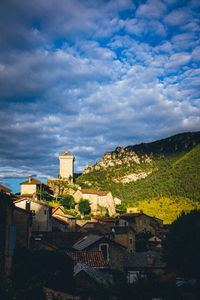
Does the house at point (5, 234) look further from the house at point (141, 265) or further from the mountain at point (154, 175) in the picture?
the mountain at point (154, 175)

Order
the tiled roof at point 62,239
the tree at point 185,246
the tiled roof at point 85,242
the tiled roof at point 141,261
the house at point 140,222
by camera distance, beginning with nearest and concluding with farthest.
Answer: the tree at point 185,246, the tiled roof at point 85,242, the tiled roof at point 141,261, the tiled roof at point 62,239, the house at point 140,222

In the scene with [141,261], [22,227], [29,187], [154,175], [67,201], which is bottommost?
[141,261]

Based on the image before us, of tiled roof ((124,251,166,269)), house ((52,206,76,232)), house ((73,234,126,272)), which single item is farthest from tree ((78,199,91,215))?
house ((73,234,126,272))

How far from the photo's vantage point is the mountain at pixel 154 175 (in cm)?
11864

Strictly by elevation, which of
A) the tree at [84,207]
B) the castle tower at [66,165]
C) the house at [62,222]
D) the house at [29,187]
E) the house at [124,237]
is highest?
the castle tower at [66,165]

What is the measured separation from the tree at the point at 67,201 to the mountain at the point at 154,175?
98.5 ft

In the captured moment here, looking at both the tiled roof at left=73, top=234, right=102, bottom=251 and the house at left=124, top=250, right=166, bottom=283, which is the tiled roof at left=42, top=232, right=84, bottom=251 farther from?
the house at left=124, top=250, right=166, bottom=283

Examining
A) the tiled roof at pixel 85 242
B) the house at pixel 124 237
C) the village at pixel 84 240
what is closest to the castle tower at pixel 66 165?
the village at pixel 84 240

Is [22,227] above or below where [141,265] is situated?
above

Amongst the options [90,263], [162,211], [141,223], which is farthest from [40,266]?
[162,211]

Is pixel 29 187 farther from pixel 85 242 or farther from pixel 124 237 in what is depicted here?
pixel 85 242

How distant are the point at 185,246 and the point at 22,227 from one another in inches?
696

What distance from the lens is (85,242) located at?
43531 millimetres

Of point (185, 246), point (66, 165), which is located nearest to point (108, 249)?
point (185, 246)
